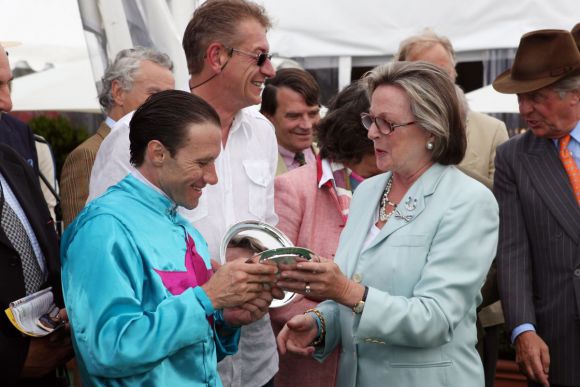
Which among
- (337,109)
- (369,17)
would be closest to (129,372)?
(337,109)

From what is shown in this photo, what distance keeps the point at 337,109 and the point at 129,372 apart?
1909 millimetres

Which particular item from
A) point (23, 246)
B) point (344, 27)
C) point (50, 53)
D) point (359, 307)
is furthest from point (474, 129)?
point (50, 53)

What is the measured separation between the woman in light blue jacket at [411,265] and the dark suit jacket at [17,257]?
34.5 inches

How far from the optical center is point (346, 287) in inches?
120

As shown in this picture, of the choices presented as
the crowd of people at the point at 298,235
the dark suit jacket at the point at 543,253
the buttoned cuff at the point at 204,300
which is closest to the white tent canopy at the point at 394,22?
the crowd of people at the point at 298,235

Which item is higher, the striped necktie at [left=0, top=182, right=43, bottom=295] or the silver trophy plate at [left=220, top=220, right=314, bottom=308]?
the striped necktie at [left=0, top=182, right=43, bottom=295]

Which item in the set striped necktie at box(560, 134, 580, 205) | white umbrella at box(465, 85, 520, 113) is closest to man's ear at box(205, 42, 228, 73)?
striped necktie at box(560, 134, 580, 205)

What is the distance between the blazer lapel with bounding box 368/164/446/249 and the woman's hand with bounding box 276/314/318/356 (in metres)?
0.35

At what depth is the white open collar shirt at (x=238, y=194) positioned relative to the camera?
3.53m

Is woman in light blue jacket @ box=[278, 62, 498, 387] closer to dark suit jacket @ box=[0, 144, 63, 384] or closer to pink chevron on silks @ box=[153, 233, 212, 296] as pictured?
pink chevron on silks @ box=[153, 233, 212, 296]

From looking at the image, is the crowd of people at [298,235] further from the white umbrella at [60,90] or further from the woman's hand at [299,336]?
the white umbrella at [60,90]

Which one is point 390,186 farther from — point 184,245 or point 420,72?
point 184,245

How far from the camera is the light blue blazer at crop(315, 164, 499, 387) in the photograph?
3043mm

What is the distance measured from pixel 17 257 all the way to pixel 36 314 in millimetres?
202
